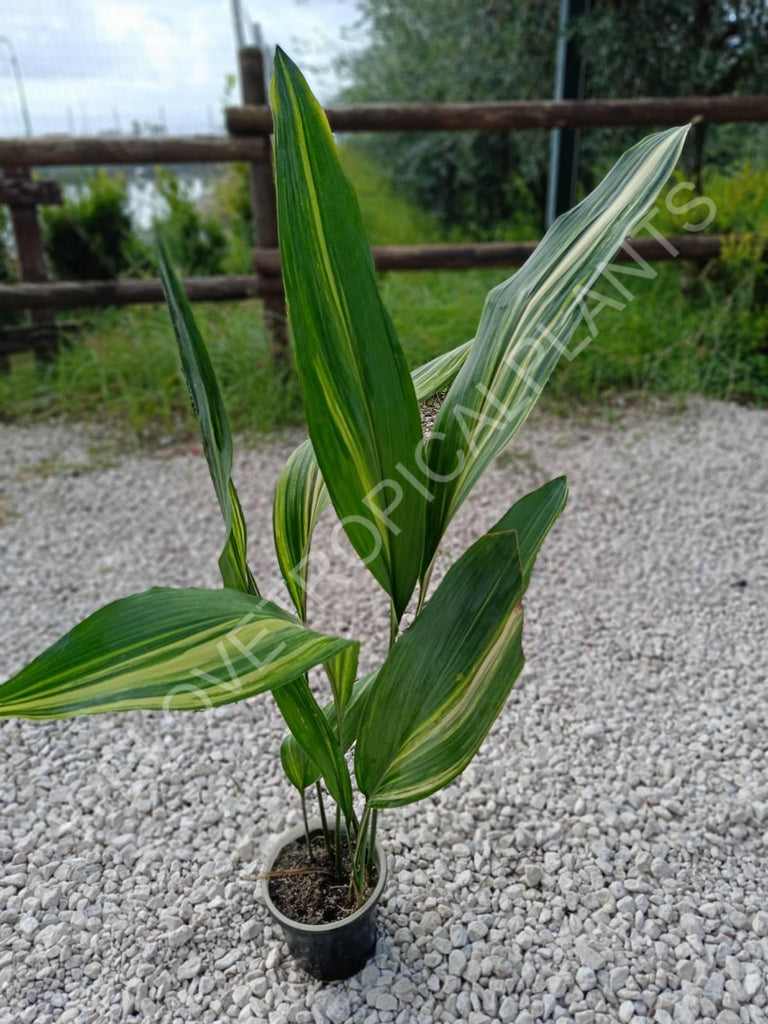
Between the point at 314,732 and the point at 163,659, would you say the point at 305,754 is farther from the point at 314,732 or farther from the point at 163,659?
the point at 163,659

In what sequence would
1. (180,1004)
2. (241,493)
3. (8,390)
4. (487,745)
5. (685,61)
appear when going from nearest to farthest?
(180,1004), (487,745), (241,493), (8,390), (685,61)

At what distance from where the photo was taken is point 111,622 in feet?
1.74

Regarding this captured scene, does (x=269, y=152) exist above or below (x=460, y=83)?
below

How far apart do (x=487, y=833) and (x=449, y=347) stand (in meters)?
2.16

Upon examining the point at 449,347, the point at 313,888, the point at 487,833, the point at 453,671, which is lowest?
the point at 487,833

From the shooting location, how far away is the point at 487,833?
1.15 m

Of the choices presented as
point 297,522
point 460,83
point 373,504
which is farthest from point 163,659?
point 460,83

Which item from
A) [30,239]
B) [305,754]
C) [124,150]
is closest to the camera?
[305,754]

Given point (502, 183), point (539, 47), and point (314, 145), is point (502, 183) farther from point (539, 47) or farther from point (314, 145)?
point (314, 145)

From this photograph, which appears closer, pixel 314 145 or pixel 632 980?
pixel 314 145

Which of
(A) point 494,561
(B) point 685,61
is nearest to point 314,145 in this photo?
(A) point 494,561

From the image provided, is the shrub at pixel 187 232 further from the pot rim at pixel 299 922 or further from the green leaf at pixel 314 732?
the green leaf at pixel 314 732

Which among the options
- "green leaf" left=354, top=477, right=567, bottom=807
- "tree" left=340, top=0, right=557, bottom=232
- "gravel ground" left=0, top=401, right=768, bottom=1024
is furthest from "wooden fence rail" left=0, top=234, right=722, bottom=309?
"green leaf" left=354, top=477, right=567, bottom=807

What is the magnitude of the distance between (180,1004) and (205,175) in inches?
192
